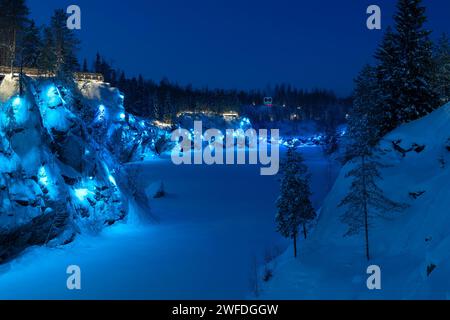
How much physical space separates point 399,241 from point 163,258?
15511 millimetres

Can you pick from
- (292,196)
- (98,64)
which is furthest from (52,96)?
(98,64)

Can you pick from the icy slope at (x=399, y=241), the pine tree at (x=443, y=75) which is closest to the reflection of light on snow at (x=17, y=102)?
the icy slope at (x=399, y=241)

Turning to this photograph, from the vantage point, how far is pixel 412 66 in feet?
107

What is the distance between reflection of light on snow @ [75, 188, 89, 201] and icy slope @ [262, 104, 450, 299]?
56.4 ft

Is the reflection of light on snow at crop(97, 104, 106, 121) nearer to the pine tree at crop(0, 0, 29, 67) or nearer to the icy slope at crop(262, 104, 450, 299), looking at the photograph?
the pine tree at crop(0, 0, 29, 67)

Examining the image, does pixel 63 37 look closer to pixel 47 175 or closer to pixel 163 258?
pixel 47 175

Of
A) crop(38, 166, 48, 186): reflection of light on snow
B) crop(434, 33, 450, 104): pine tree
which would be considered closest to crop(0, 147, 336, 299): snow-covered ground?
crop(38, 166, 48, 186): reflection of light on snow

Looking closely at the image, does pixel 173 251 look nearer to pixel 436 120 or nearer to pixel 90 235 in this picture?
pixel 90 235

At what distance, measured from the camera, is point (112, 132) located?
8062 centimetres

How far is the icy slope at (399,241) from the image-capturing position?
47.5 feet

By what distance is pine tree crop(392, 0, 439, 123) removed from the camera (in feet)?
106

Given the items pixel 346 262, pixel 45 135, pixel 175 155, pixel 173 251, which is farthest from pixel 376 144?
pixel 175 155

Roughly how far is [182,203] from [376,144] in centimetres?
2978
